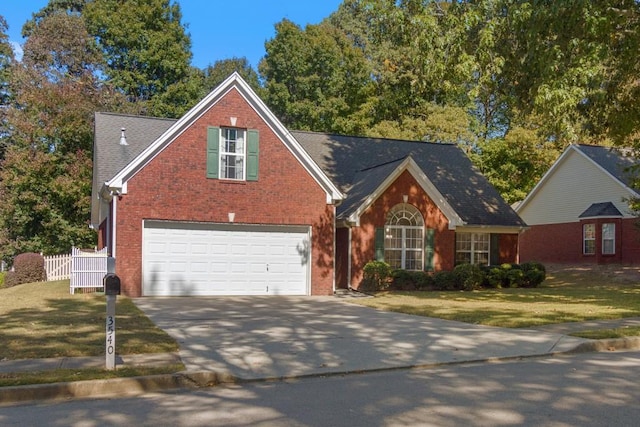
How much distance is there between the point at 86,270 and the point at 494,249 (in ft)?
53.8

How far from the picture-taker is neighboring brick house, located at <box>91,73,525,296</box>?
19.8 meters

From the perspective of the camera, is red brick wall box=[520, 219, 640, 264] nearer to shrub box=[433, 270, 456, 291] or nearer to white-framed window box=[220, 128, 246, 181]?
shrub box=[433, 270, 456, 291]

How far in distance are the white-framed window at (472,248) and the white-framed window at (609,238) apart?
11.2 metres

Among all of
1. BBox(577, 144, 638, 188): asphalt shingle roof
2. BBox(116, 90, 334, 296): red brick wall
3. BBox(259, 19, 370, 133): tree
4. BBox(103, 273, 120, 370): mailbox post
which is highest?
BBox(259, 19, 370, 133): tree

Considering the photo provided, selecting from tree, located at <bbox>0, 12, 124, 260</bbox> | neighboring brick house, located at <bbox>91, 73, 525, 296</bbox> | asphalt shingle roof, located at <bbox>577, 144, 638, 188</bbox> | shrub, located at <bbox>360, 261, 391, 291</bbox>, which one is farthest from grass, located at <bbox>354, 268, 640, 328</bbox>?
tree, located at <bbox>0, 12, 124, 260</bbox>

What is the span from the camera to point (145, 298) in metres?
19.2

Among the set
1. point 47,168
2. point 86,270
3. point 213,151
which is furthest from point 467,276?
point 47,168

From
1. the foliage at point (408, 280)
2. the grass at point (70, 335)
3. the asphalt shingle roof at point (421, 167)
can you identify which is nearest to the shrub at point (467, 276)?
the foliage at point (408, 280)

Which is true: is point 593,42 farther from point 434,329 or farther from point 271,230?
point 271,230

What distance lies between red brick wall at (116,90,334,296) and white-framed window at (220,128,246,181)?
0.28m

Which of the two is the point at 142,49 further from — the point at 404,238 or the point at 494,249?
the point at 494,249

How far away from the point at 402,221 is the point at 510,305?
292 inches

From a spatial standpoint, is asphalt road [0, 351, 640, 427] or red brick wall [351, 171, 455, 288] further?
red brick wall [351, 171, 455, 288]

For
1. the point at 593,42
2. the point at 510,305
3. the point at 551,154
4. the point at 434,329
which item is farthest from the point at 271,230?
Result: the point at 551,154
